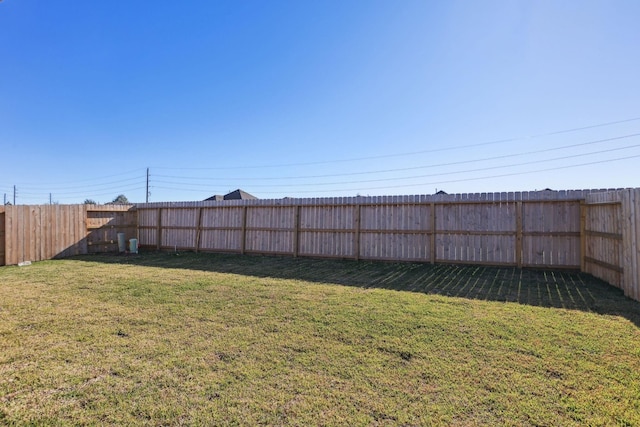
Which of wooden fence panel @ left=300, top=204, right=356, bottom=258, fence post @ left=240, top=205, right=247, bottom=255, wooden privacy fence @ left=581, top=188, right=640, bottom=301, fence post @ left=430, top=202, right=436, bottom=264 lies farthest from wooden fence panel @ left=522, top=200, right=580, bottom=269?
fence post @ left=240, top=205, right=247, bottom=255

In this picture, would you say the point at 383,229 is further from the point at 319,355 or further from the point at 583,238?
the point at 319,355

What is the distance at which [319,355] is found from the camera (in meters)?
2.53

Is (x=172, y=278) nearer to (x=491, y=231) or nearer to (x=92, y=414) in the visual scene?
(x=92, y=414)

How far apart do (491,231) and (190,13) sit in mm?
9596

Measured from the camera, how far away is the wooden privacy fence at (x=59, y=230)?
8.18 m

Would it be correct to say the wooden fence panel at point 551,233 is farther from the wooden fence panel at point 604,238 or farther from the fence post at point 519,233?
the wooden fence panel at point 604,238

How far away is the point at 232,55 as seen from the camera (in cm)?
982

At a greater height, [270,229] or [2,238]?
[270,229]

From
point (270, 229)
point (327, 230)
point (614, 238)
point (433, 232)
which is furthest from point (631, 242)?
point (270, 229)

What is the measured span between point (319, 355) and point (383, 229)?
19.7 ft

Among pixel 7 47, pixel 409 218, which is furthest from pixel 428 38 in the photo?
pixel 7 47

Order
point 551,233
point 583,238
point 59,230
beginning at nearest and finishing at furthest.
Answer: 1. point 583,238
2. point 551,233
3. point 59,230

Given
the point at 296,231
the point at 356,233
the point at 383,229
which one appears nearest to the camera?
the point at 383,229

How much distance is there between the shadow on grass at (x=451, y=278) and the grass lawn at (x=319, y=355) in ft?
0.23
